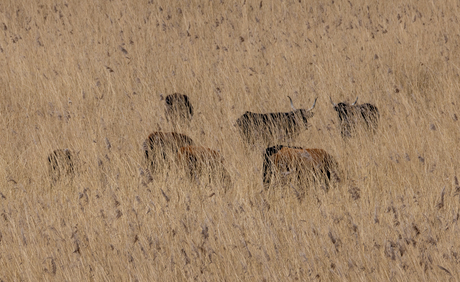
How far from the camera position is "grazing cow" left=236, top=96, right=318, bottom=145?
4.94 meters

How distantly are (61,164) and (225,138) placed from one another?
4.78 ft

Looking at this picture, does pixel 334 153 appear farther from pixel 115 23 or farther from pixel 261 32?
pixel 115 23

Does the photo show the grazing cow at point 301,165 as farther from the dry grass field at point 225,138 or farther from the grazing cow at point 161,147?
the grazing cow at point 161,147

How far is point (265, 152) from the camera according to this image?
4.00m

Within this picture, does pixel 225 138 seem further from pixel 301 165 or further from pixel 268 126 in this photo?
pixel 301 165

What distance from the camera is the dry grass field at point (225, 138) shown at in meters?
2.59

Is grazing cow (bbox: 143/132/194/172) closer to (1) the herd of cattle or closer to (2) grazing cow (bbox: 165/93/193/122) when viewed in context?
(1) the herd of cattle

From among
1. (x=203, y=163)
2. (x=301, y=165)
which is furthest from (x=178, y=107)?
(x=301, y=165)

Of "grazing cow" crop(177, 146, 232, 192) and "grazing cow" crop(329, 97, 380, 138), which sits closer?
"grazing cow" crop(177, 146, 232, 192)

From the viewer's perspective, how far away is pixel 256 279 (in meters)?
2.42

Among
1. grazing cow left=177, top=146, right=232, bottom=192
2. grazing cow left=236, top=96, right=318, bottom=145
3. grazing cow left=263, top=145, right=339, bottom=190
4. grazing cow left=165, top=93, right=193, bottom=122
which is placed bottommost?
grazing cow left=263, top=145, right=339, bottom=190

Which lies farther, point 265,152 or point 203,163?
point 265,152

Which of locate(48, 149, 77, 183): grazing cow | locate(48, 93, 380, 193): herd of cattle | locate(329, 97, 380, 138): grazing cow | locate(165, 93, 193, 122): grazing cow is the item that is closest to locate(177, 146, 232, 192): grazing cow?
locate(48, 93, 380, 193): herd of cattle

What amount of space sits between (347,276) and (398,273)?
235 mm
